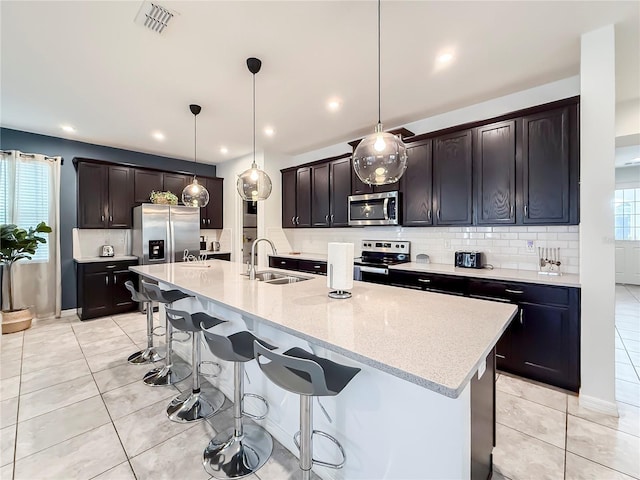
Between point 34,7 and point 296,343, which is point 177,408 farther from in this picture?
point 34,7

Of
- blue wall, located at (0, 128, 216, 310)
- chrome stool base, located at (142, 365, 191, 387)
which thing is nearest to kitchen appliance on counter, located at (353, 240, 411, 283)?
chrome stool base, located at (142, 365, 191, 387)

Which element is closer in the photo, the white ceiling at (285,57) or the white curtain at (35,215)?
the white ceiling at (285,57)

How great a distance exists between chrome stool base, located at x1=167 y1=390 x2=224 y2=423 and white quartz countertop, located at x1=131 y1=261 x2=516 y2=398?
879 millimetres

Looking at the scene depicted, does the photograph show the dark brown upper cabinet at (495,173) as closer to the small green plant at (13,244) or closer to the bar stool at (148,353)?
the bar stool at (148,353)

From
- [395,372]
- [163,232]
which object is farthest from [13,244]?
[395,372]

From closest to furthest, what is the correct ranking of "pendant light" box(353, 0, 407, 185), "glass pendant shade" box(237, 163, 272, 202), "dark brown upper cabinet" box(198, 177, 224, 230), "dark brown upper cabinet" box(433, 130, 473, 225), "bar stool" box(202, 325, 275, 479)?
"bar stool" box(202, 325, 275, 479), "pendant light" box(353, 0, 407, 185), "glass pendant shade" box(237, 163, 272, 202), "dark brown upper cabinet" box(433, 130, 473, 225), "dark brown upper cabinet" box(198, 177, 224, 230)

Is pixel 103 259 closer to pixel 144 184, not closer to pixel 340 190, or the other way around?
pixel 144 184

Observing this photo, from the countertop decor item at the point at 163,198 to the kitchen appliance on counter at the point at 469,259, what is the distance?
15.0 ft

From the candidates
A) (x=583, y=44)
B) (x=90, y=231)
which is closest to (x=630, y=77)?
(x=583, y=44)

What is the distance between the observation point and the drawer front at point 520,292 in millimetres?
2380

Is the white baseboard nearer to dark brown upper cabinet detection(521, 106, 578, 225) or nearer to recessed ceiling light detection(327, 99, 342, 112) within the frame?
dark brown upper cabinet detection(521, 106, 578, 225)

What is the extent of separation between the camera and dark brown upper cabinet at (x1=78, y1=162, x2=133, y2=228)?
446 cm

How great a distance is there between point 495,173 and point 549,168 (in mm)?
450

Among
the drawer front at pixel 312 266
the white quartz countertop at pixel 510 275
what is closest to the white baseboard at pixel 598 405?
the white quartz countertop at pixel 510 275
